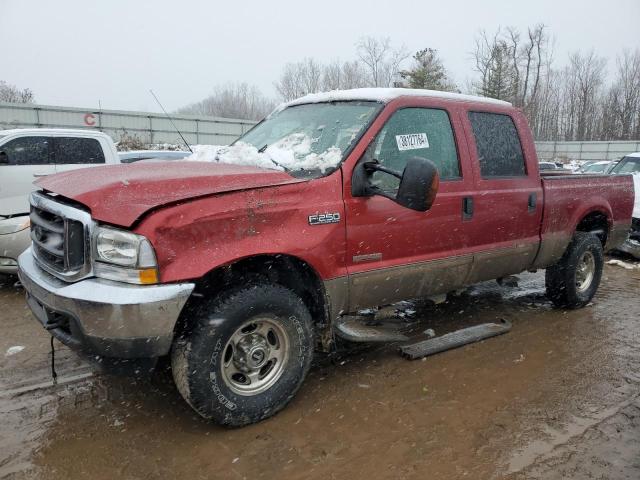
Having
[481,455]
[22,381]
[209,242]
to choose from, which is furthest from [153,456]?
[481,455]

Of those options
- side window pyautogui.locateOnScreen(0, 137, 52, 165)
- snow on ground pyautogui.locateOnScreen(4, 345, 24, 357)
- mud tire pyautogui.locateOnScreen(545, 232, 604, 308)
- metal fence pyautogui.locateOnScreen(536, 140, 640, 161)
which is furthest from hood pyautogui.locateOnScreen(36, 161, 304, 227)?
metal fence pyautogui.locateOnScreen(536, 140, 640, 161)

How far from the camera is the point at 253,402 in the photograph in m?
3.11

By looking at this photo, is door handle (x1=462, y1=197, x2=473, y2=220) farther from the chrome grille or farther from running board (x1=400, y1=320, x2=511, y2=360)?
the chrome grille

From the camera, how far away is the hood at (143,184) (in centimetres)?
267

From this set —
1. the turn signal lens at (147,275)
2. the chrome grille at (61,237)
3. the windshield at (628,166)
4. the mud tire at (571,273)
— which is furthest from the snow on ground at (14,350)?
the windshield at (628,166)

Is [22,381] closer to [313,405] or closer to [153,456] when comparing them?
[153,456]

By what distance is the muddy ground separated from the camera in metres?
2.77

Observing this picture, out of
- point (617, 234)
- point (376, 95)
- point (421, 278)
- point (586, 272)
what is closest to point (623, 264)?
Result: point (617, 234)

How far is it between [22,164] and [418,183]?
6.75 m

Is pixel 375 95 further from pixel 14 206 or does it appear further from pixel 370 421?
pixel 14 206

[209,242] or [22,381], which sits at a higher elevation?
[209,242]

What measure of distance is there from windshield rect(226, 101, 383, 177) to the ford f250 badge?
27 centimetres

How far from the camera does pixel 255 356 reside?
10.3ft

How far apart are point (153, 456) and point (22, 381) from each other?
155 cm
